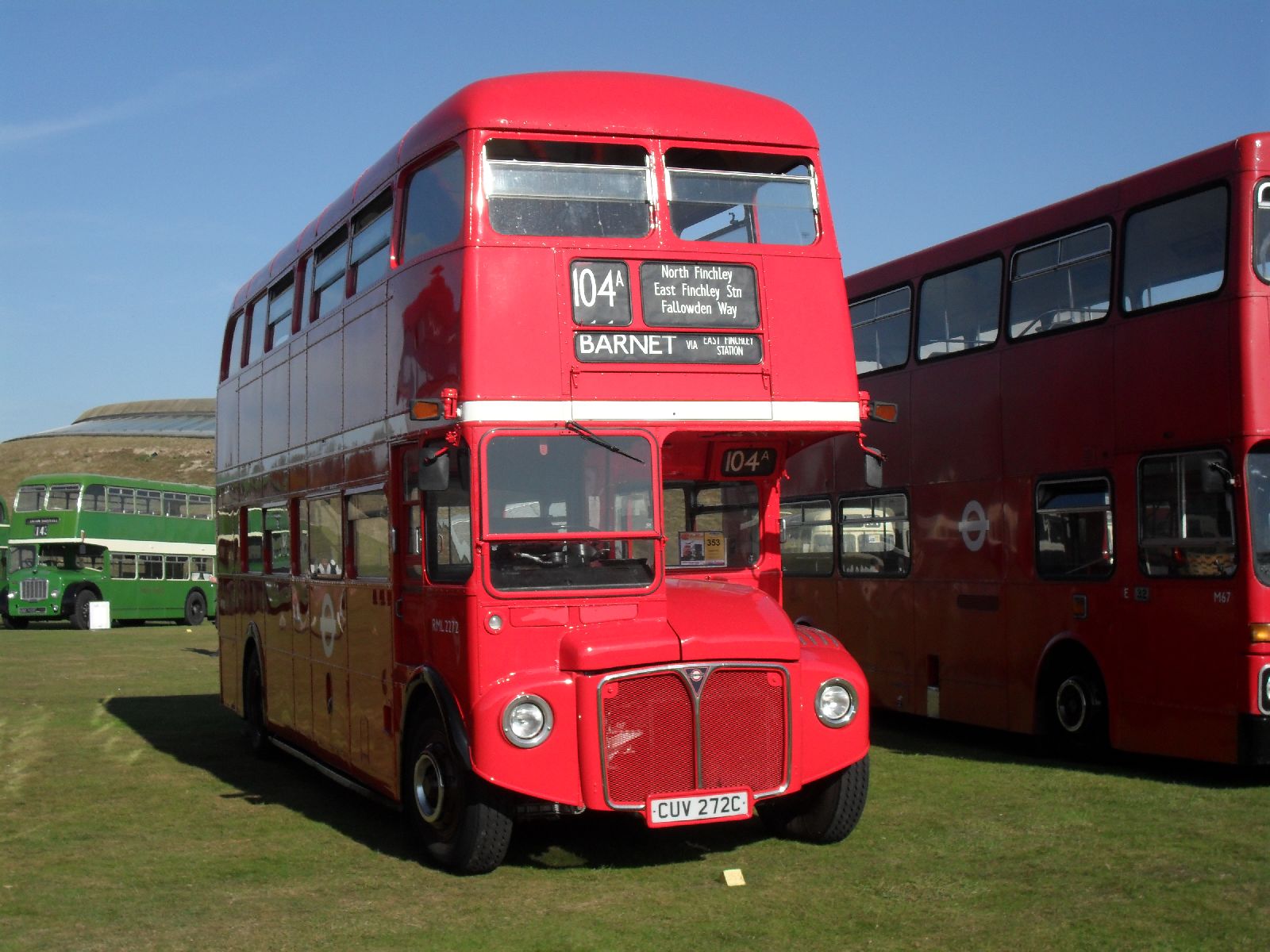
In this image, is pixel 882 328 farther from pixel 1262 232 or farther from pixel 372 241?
pixel 372 241

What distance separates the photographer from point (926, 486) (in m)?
14.2

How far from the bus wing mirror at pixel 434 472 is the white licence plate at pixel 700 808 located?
6.39ft

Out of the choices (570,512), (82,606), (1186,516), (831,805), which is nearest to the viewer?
(570,512)

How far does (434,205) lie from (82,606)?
121 ft

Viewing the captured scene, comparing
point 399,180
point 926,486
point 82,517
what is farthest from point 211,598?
point 399,180

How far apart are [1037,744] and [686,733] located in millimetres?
5628

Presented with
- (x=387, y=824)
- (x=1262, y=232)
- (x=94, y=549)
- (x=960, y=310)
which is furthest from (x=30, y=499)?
(x=1262, y=232)

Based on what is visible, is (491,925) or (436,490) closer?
(491,925)

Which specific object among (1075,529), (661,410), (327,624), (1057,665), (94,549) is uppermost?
(661,410)

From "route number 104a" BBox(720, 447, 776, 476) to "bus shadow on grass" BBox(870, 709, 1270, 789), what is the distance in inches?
155

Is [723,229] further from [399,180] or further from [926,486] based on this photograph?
[926,486]

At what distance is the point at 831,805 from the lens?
873cm

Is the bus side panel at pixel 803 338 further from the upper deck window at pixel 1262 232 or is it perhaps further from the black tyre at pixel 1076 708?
the black tyre at pixel 1076 708

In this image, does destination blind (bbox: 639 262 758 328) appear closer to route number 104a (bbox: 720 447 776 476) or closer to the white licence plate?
route number 104a (bbox: 720 447 776 476)
